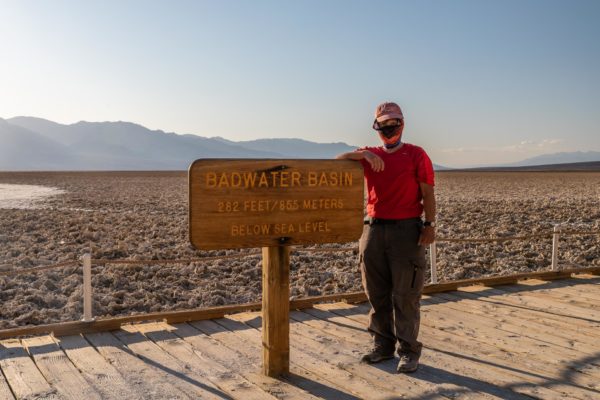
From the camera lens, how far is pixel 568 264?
Answer: 1336 centimetres

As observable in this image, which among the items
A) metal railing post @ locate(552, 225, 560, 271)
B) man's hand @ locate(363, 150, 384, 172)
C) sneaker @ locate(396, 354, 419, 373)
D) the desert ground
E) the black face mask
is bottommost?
the desert ground

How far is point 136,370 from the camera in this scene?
4633 mm

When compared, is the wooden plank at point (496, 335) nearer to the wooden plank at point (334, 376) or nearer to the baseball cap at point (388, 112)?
the wooden plank at point (334, 376)

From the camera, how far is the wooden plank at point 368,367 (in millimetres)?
4234

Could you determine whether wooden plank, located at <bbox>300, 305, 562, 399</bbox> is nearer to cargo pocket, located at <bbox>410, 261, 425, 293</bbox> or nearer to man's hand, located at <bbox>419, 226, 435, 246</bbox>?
cargo pocket, located at <bbox>410, 261, 425, 293</bbox>

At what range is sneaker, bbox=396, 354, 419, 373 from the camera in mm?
A: 4562

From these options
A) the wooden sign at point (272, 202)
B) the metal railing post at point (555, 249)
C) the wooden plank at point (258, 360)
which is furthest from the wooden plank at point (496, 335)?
the metal railing post at point (555, 249)

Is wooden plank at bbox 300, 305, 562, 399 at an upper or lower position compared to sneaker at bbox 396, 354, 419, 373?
lower

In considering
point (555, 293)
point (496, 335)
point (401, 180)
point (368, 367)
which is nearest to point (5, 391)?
point (368, 367)

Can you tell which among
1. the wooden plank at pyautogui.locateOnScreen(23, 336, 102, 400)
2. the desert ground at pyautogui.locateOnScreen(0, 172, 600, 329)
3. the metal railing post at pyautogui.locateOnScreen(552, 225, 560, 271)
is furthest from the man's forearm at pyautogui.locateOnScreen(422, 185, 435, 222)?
Result: the desert ground at pyautogui.locateOnScreen(0, 172, 600, 329)

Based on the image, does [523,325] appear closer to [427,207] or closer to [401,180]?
[427,207]

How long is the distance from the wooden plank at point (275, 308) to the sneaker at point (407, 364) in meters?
0.84

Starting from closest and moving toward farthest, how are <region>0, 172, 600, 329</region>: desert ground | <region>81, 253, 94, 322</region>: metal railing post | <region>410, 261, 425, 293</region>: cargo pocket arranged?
<region>410, 261, 425, 293</region>: cargo pocket → <region>81, 253, 94, 322</region>: metal railing post → <region>0, 172, 600, 329</region>: desert ground

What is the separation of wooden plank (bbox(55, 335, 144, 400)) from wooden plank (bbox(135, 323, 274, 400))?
1.71 ft
